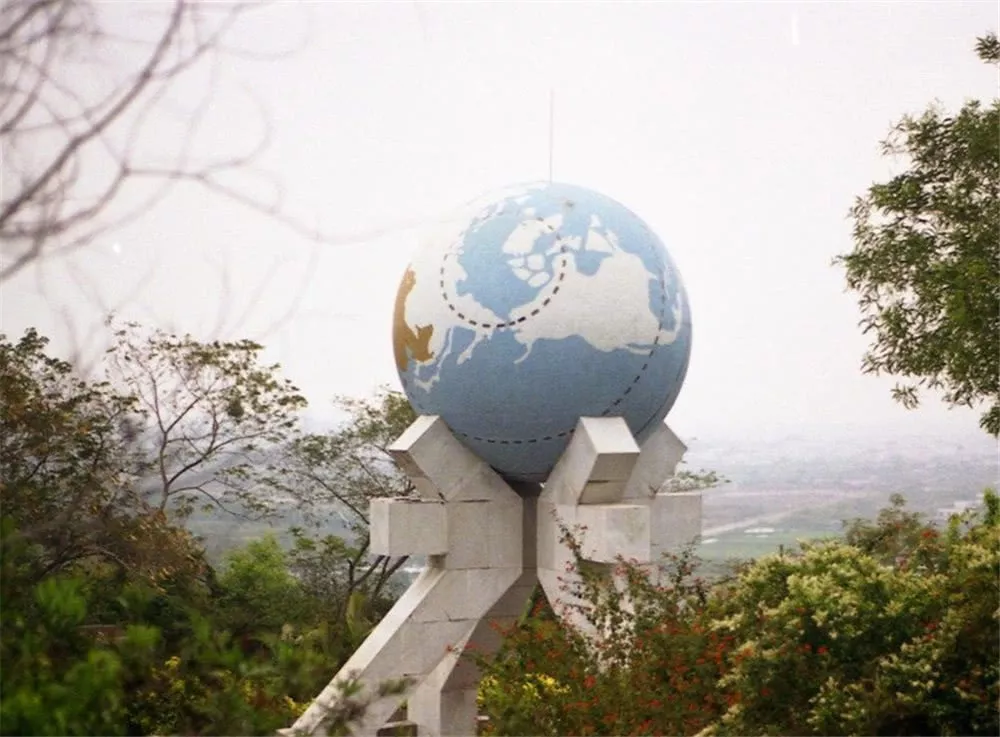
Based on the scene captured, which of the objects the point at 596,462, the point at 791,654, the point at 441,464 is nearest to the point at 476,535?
the point at 441,464

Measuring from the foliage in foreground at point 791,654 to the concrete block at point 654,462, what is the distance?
82.7 inches

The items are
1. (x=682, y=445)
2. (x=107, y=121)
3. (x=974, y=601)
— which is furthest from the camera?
(x=682, y=445)

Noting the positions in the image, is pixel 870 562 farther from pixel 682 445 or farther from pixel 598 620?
pixel 682 445

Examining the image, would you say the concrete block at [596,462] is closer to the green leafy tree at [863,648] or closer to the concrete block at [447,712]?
the green leafy tree at [863,648]

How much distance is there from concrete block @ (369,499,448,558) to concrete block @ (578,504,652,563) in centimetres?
158

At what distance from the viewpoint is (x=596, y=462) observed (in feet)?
42.3

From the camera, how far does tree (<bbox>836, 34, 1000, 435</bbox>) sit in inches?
606

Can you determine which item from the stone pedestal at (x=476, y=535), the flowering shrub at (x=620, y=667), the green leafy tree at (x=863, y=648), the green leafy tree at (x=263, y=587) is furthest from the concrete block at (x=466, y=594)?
the green leafy tree at (x=263, y=587)

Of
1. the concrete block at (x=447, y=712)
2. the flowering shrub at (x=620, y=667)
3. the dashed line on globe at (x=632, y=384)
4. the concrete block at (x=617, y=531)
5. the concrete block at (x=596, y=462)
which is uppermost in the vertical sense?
the dashed line on globe at (x=632, y=384)

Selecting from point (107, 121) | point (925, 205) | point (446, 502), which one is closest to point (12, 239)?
point (107, 121)

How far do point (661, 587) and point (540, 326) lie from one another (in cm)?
269

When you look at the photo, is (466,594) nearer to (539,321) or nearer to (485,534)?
(485,534)

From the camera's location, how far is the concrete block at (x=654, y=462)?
48.0 ft

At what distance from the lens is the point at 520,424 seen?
43.3ft
